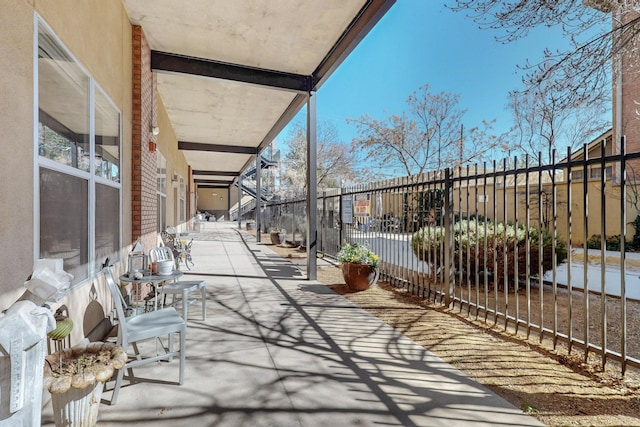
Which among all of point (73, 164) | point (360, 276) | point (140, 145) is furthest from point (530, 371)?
point (140, 145)

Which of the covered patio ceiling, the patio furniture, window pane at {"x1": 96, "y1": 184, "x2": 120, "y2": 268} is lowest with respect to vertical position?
the patio furniture

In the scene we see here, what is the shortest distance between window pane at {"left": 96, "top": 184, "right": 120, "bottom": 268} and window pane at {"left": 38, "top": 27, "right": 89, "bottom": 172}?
56 cm

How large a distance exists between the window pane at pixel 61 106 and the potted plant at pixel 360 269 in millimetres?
4073

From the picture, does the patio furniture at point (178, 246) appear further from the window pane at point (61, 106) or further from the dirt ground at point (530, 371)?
the dirt ground at point (530, 371)

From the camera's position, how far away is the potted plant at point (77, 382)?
183cm

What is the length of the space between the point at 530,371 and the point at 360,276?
314cm

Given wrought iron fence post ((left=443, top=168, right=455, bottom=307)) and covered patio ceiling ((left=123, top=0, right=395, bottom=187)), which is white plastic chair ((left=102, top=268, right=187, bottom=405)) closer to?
wrought iron fence post ((left=443, top=168, right=455, bottom=307))

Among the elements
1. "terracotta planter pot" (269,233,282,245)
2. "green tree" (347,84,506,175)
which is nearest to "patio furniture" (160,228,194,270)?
"terracotta planter pot" (269,233,282,245)

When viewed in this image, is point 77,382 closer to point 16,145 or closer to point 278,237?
point 16,145

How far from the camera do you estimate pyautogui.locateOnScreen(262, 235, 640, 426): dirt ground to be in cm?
234

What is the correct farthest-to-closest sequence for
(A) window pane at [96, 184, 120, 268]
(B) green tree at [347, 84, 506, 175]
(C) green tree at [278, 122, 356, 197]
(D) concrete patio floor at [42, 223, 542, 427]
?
(C) green tree at [278, 122, 356, 197]
(B) green tree at [347, 84, 506, 175]
(A) window pane at [96, 184, 120, 268]
(D) concrete patio floor at [42, 223, 542, 427]

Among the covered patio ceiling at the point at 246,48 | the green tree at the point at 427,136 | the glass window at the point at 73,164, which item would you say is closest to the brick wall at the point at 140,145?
the covered patio ceiling at the point at 246,48

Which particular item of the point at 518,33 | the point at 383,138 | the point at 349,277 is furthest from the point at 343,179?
the point at 518,33

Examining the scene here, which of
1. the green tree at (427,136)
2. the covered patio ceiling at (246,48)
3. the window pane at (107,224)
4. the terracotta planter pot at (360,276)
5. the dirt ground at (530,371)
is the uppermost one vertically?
the green tree at (427,136)
